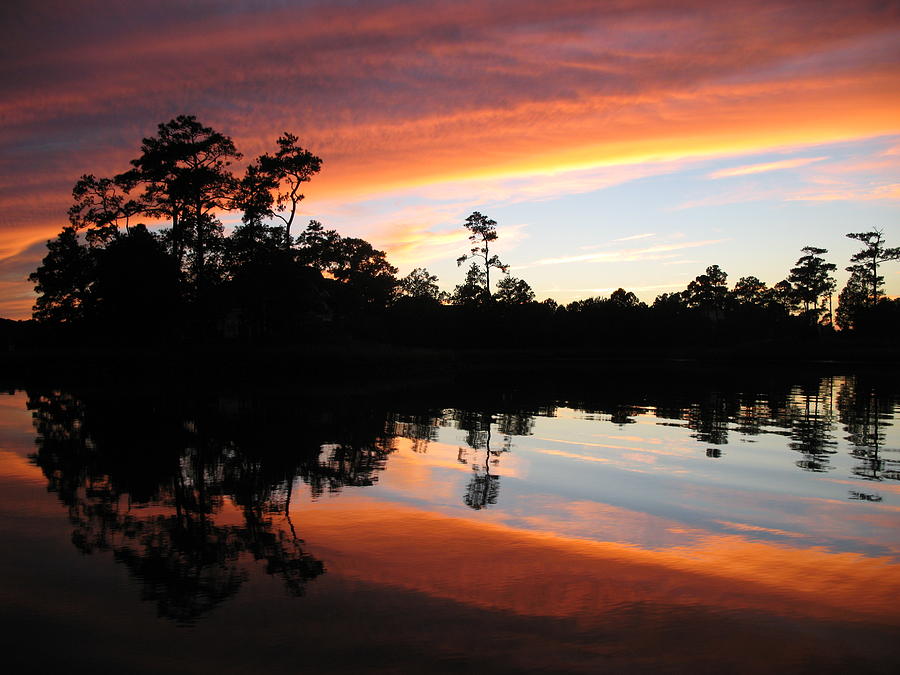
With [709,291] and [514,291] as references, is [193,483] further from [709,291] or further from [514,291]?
[709,291]

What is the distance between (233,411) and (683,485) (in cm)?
1465

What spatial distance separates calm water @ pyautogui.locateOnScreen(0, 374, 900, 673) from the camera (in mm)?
4797

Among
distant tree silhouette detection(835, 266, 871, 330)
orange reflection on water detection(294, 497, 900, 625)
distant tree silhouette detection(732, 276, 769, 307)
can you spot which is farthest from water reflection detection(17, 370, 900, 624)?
distant tree silhouette detection(732, 276, 769, 307)

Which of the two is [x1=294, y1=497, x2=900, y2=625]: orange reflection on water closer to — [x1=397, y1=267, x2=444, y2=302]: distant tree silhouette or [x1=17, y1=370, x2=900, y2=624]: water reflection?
[x1=17, y1=370, x2=900, y2=624]: water reflection

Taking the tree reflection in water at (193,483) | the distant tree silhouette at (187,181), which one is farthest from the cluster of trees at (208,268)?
the tree reflection in water at (193,483)

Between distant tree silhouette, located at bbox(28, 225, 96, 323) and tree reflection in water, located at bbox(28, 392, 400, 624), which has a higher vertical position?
distant tree silhouette, located at bbox(28, 225, 96, 323)

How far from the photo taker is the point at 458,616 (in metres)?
5.36

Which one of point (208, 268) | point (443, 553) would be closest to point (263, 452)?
point (443, 553)

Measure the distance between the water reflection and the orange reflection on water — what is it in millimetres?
761

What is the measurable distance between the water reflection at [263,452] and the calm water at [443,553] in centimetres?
7

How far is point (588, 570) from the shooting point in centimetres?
655

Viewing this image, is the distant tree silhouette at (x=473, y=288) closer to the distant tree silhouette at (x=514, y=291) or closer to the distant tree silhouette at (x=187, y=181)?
the distant tree silhouette at (x=514, y=291)

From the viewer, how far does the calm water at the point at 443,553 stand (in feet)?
15.7

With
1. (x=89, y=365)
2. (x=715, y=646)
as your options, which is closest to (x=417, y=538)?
(x=715, y=646)
